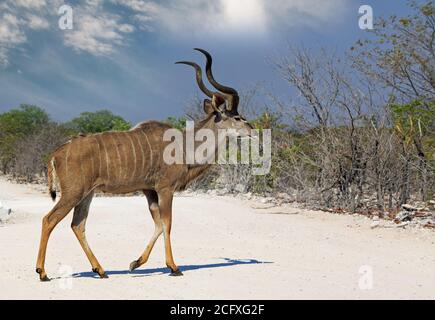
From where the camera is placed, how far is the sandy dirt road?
19.0 feet

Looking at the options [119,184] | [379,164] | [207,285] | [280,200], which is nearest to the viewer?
[207,285]

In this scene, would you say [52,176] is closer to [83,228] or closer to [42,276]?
[83,228]

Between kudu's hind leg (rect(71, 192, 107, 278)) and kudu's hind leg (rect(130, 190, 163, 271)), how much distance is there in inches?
16.7

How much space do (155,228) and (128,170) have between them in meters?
0.82

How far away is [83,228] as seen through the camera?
643 cm

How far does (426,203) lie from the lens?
12.9 metres

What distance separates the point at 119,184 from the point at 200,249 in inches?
106

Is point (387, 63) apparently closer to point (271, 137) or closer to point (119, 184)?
point (271, 137)

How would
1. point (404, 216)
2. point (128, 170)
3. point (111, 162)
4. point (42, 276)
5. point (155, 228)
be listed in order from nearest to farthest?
Answer: point (42, 276)
point (111, 162)
point (128, 170)
point (155, 228)
point (404, 216)

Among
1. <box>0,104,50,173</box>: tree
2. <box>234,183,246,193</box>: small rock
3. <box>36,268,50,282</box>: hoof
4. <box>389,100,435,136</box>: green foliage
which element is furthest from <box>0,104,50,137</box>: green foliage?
<box>36,268,50,282</box>: hoof

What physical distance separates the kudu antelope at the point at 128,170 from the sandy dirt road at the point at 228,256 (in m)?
0.54

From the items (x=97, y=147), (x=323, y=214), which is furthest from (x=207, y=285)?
(x=323, y=214)

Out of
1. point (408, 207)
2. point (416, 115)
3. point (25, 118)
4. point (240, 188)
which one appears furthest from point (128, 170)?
point (25, 118)

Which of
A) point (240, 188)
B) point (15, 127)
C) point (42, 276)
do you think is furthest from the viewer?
point (15, 127)
